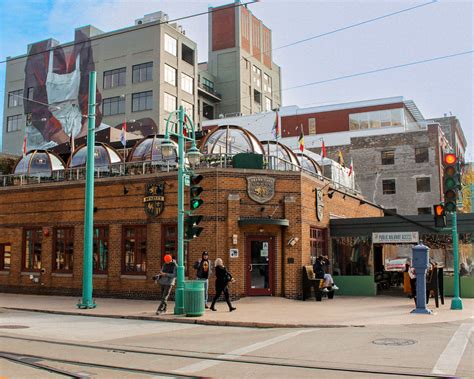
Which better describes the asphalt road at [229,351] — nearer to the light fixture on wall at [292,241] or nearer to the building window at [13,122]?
the light fixture on wall at [292,241]

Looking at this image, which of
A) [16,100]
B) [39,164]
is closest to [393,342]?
[39,164]

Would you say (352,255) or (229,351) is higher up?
(352,255)

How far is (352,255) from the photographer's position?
27.0 meters

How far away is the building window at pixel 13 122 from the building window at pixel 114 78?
1571 centimetres

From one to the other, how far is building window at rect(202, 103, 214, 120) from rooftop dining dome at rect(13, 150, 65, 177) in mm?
51132

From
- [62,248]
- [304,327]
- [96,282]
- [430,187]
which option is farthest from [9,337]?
[430,187]

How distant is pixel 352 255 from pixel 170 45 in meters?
48.3

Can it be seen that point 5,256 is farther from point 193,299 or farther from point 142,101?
point 142,101

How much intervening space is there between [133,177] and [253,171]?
5262mm

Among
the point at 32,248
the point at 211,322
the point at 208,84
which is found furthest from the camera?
the point at 208,84

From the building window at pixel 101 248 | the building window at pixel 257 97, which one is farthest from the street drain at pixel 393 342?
the building window at pixel 257 97

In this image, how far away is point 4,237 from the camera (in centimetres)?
2636

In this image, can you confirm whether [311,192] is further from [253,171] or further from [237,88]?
[237,88]

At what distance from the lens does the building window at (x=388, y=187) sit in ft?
178
